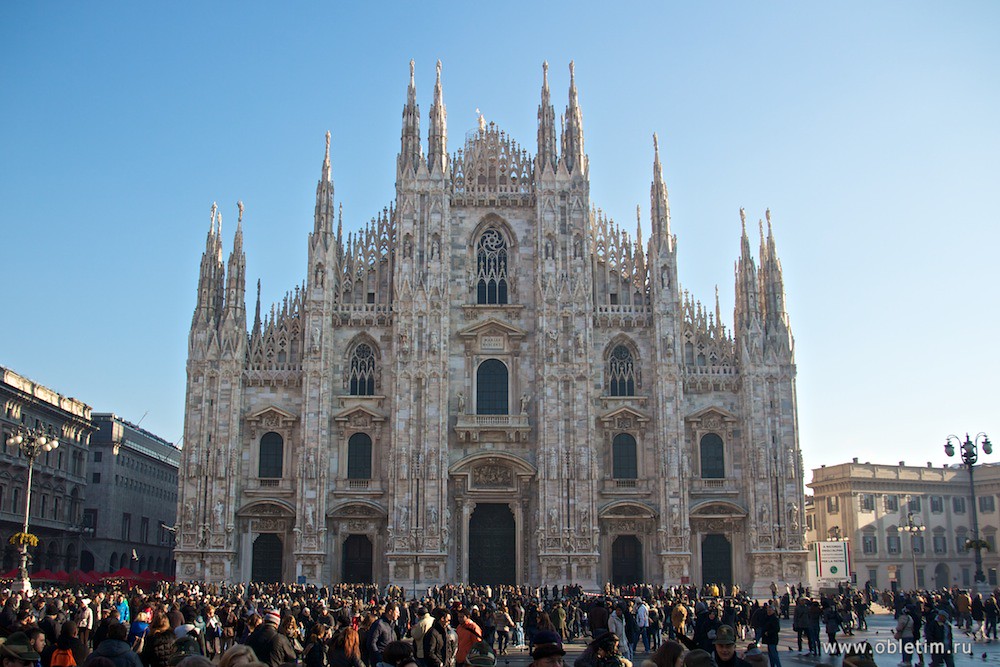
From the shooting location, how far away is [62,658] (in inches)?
465

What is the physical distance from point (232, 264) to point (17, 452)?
17400 mm

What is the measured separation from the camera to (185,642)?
12195 millimetres

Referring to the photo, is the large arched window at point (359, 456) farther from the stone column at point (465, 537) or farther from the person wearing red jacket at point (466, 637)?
the person wearing red jacket at point (466, 637)

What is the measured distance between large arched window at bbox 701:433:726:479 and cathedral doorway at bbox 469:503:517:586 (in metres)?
9.19

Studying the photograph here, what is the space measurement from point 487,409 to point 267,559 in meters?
12.0

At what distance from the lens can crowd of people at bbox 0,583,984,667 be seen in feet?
31.5

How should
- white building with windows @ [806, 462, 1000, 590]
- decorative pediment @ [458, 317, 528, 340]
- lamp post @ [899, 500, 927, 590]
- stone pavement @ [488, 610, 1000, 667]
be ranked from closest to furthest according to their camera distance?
stone pavement @ [488, 610, 1000, 667] → decorative pediment @ [458, 317, 528, 340] → lamp post @ [899, 500, 927, 590] → white building with windows @ [806, 462, 1000, 590]

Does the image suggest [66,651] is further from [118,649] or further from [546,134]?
[546,134]

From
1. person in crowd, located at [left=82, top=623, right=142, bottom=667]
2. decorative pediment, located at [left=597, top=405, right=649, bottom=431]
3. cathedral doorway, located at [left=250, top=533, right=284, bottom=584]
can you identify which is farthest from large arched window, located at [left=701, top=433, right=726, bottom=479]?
person in crowd, located at [left=82, top=623, right=142, bottom=667]

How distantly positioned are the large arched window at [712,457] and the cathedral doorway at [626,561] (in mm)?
4503

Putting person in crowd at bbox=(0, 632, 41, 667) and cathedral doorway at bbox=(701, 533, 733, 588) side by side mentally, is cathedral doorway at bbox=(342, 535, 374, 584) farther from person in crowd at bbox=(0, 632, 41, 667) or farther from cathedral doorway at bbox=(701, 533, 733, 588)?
person in crowd at bbox=(0, 632, 41, 667)

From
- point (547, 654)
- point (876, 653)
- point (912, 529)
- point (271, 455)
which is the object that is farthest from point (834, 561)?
point (547, 654)

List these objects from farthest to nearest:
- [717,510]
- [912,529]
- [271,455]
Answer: [912,529] < [271,455] < [717,510]

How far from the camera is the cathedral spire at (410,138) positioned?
50.1m
